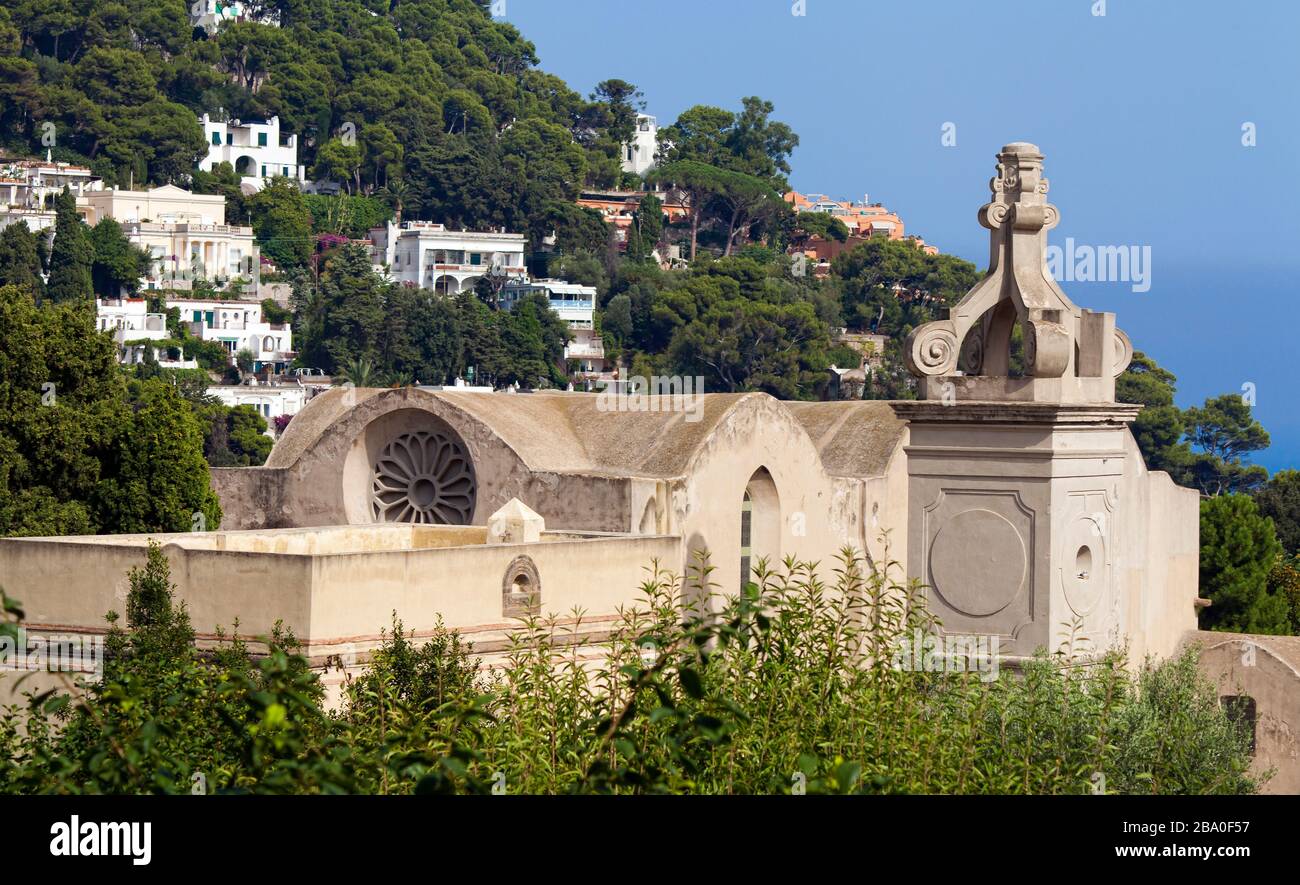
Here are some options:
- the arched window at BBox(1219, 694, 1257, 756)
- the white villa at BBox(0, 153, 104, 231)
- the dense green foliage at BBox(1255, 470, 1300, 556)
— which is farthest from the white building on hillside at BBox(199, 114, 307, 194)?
the arched window at BBox(1219, 694, 1257, 756)

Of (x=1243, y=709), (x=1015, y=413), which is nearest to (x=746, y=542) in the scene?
(x=1243, y=709)

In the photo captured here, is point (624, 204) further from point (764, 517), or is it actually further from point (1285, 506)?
point (764, 517)

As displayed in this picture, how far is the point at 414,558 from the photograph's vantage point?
22.2 m

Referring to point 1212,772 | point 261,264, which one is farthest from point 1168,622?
point 261,264

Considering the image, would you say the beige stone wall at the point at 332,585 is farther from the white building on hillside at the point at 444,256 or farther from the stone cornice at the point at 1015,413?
the white building on hillside at the point at 444,256

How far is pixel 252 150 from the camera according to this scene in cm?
18662

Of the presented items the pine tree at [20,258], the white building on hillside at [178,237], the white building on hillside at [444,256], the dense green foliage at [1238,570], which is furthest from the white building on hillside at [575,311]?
the dense green foliage at [1238,570]

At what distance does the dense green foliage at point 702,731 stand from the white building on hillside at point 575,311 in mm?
138693

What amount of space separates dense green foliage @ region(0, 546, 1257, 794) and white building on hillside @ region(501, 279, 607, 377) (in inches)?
5460

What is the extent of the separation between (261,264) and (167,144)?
1777 cm

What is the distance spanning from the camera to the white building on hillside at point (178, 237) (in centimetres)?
15862

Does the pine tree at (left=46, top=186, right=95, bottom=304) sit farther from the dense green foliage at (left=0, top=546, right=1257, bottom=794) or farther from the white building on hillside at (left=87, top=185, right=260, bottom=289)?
the dense green foliage at (left=0, top=546, right=1257, bottom=794)
